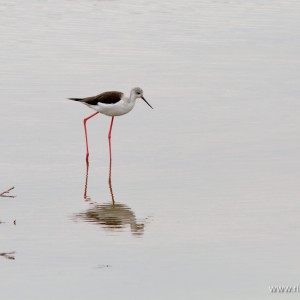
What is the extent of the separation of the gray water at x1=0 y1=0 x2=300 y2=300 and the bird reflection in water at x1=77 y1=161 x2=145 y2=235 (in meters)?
0.02

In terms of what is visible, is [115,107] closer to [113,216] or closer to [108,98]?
[108,98]

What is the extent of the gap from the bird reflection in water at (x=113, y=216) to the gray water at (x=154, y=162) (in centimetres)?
2

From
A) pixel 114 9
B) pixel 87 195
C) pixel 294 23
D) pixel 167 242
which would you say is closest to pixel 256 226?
pixel 167 242

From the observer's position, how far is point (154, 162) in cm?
1218

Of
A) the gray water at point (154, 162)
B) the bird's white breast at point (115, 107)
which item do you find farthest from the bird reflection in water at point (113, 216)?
the bird's white breast at point (115, 107)

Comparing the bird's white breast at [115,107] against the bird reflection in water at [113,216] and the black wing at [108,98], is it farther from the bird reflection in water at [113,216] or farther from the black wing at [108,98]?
the bird reflection in water at [113,216]

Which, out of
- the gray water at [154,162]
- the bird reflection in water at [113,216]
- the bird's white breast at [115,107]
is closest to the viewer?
the gray water at [154,162]

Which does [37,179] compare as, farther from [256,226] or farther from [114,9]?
A: [114,9]

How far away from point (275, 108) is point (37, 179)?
4.71 meters

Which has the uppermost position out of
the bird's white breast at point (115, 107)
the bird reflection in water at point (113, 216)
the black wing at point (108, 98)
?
the black wing at point (108, 98)

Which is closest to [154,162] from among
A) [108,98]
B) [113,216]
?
[108,98]

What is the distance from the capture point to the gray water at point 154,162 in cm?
829

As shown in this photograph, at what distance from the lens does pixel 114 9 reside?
83.3 ft

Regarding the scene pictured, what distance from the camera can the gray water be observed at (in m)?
8.29
